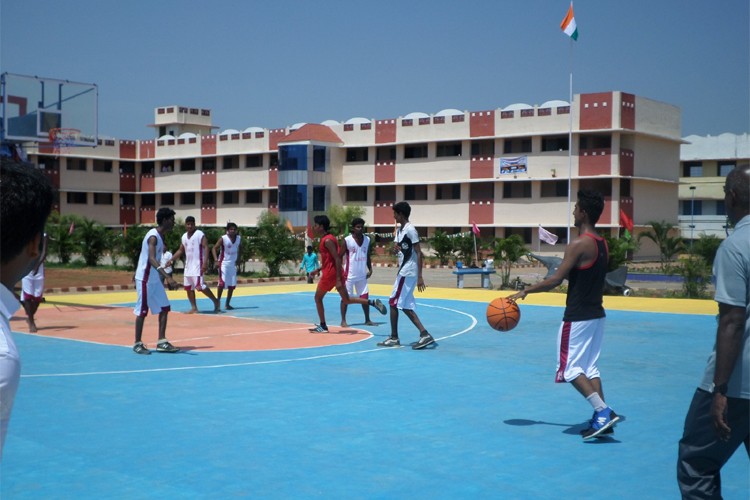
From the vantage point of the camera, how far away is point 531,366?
37.1 ft

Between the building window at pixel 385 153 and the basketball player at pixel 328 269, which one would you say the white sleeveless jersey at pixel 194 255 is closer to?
the basketball player at pixel 328 269

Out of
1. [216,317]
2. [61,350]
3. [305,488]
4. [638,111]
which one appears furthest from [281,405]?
[638,111]

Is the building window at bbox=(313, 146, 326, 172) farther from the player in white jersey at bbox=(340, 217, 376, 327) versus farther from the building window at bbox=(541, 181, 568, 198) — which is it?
the player in white jersey at bbox=(340, 217, 376, 327)

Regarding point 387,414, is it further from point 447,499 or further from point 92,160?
point 92,160

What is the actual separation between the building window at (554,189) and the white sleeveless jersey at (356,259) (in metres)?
41.5

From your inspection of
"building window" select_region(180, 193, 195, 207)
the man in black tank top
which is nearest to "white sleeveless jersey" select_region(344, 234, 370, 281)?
the man in black tank top

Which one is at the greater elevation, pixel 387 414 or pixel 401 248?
pixel 401 248

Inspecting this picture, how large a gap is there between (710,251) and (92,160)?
56.4 meters

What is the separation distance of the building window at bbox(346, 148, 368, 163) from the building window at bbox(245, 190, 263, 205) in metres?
8.48

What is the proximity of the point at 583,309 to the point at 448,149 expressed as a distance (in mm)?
53679

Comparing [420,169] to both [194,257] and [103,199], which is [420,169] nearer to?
[103,199]

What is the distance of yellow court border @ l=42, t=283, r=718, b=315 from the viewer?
1981 cm

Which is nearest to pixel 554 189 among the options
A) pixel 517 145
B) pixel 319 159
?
pixel 517 145

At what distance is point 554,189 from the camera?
55.9 m
